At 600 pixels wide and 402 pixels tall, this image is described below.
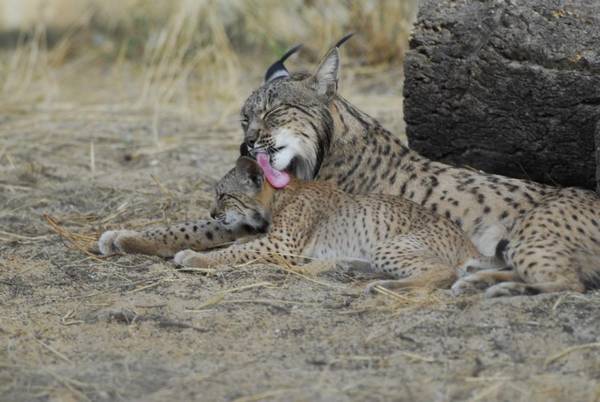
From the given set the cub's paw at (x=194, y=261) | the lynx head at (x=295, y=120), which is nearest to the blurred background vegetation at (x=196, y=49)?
the lynx head at (x=295, y=120)

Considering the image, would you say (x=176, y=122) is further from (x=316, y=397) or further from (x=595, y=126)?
(x=316, y=397)

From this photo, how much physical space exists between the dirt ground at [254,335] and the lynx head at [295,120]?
2.74 ft

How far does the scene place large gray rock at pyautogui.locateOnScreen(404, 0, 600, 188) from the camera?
566 cm

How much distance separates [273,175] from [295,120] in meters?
0.37

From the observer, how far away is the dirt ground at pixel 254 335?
4035mm

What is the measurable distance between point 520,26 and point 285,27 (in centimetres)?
601

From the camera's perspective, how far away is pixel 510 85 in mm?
5902

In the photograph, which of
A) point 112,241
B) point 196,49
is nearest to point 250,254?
point 112,241

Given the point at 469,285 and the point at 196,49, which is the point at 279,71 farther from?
the point at 196,49

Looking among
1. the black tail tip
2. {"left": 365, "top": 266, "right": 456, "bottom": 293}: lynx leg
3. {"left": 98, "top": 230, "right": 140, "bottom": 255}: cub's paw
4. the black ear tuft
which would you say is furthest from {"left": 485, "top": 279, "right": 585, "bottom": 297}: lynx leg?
the black ear tuft

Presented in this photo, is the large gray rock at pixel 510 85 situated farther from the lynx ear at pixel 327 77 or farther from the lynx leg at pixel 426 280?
the lynx leg at pixel 426 280

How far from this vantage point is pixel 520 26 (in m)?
5.73

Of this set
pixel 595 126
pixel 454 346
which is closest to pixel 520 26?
pixel 595 126

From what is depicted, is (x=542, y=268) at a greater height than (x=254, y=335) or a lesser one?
greater
